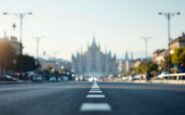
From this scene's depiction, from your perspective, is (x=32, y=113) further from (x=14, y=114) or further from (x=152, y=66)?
(x=152, y=66)

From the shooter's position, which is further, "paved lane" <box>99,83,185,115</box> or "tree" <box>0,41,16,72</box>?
"tree" <box>0,41,16,72</box>

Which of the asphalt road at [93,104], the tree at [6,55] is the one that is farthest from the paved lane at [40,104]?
the tree at [6,55]

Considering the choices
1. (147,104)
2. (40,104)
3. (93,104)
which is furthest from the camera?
(40,104)

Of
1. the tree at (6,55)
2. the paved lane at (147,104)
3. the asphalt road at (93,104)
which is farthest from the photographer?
the tree at (6,55)

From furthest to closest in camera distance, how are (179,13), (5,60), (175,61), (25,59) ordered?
1. (25,59)
2. (175,61)
3. (5,60)
4. (179,13)

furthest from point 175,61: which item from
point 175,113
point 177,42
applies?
point 175,113

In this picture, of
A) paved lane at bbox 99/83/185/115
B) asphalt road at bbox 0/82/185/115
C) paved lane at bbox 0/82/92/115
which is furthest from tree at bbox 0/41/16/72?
asphalt road at bbox 0/82/185/115

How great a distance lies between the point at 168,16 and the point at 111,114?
75990mm

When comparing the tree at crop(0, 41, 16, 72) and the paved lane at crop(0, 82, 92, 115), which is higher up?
the tree at crop(0, 41, 16, 72)

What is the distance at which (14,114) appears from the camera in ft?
26.4

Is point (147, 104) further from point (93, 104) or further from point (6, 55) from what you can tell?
point (6, 55)

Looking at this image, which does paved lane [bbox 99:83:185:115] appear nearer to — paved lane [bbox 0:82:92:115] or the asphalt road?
the asphalt road

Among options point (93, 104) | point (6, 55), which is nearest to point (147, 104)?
point (93, 104)

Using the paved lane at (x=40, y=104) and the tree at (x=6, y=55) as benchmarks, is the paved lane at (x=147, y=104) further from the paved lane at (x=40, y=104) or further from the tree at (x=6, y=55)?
the tree at (x=6, y=55)
